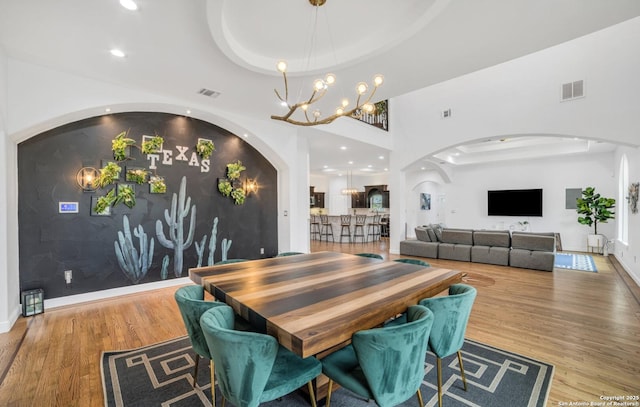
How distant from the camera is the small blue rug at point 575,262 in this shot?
245 inches

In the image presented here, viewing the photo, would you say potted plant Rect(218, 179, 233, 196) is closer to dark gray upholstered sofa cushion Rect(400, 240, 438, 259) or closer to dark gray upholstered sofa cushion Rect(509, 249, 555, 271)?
dark gray upholstered sofa cushion Rect(400, 240, 438, 259)

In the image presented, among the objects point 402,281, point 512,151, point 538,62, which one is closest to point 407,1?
point 402,281

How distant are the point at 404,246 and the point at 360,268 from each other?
5.46 metres

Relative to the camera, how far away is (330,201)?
15.1 m

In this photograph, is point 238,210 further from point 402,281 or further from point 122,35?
point 402,281

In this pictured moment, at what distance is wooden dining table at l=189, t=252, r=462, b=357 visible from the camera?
4.83 ft

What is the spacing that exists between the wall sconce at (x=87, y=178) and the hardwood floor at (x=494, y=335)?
166cm

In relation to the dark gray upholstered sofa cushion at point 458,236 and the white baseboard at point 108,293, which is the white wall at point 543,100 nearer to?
the dark gray upholstered sofa cushion at point 458,236

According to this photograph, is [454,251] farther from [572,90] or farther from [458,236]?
[572,90]

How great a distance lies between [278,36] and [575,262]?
8.08 metres

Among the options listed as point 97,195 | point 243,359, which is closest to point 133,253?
point 97,195

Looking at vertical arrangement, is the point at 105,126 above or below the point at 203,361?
above

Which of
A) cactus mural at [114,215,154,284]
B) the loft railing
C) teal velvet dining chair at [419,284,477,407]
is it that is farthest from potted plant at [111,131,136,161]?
the loft railing

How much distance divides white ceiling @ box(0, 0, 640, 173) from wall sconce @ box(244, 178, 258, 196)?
7.18 feet
